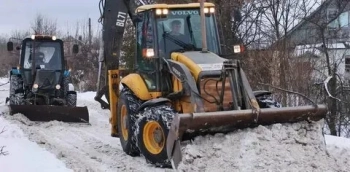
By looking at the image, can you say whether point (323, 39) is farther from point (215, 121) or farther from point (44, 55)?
point (215, 121)

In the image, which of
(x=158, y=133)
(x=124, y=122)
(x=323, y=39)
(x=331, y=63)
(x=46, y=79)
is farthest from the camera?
(x=323, y=39)

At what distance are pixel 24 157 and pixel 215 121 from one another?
3.13 metres

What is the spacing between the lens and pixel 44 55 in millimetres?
13742

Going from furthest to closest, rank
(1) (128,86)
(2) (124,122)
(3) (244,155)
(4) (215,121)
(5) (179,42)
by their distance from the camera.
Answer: (2) (124,122) → (1) (128,86) → (5) (179,42) → (4) (215,121) → (3) (244,155)

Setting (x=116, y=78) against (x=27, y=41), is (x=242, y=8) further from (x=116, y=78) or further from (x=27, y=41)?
(x=116, y=78)

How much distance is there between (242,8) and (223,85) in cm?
1129

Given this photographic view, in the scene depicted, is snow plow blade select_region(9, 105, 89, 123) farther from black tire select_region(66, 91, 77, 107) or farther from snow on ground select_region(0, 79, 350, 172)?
snow on ground select_region(0, 79, 350, 172)

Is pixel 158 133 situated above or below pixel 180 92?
below

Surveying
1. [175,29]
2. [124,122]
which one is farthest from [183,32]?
[124,122]

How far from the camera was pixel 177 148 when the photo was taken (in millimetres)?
5898

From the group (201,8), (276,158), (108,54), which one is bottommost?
(276,158)

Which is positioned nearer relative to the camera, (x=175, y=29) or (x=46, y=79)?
(x=175, y=29)

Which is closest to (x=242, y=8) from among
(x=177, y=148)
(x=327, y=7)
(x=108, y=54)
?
(x=327, y=7)

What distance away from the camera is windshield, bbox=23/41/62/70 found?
13602 millimetres
